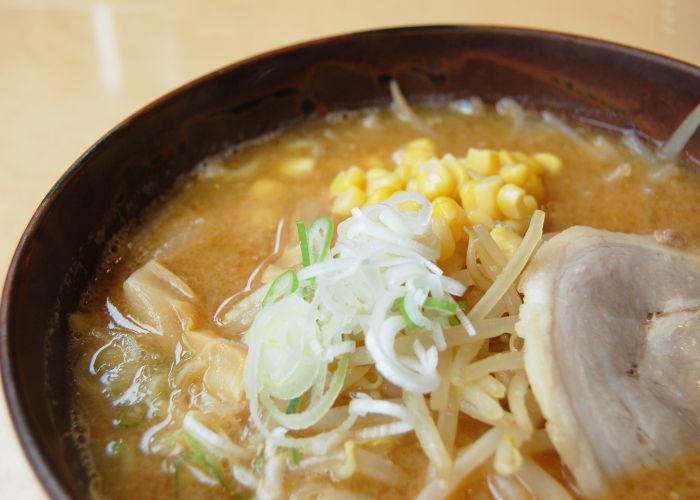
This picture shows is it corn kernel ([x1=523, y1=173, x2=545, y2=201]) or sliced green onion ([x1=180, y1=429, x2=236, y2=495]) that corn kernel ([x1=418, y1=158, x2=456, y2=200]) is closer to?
corn kernel ([x1=523, y1=173, x2=545, y2=201])

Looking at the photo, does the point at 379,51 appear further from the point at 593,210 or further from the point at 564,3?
the point at 564,3

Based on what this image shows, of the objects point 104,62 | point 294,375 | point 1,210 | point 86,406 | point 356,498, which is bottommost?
point 356,498

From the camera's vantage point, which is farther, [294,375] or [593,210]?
[593,210]

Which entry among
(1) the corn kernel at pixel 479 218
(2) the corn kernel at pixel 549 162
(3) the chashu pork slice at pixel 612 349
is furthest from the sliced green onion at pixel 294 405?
(2) the corn kernel at pixel 549 162

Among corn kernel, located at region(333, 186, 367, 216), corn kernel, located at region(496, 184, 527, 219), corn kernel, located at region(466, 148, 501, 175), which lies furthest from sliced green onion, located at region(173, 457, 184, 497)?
corn kernel, located at region(466, 148, 501, 175)

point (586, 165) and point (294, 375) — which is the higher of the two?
point (294, 375)

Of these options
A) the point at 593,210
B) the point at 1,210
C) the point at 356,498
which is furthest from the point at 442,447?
the point at 1,210

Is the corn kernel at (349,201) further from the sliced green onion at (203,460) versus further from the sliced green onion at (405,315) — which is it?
the sliced green onion at (203,460)

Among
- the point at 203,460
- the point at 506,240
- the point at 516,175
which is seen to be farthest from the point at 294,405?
the point at 516,175
